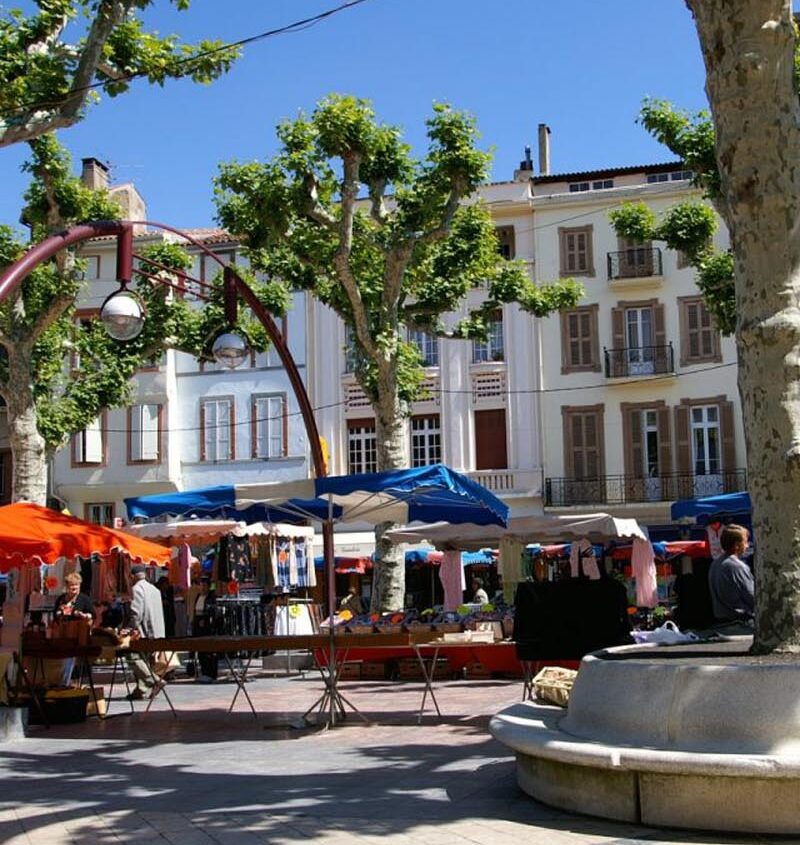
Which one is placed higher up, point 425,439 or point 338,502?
point 425,439

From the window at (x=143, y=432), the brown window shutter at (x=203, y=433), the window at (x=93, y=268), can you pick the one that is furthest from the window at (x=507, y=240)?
the window at (x=93, y=268)

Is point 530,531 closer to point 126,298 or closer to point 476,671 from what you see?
point 476,671

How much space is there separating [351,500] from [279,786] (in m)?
4.89

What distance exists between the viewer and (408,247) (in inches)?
792

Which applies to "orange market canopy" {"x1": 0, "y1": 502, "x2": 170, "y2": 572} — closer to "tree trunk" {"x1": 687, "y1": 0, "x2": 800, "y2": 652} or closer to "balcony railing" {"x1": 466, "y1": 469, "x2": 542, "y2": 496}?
"tree trunk" {"x1": 687, "y1": 0, "x2": 800, "y2": 652}

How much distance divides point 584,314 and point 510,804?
1166 inches

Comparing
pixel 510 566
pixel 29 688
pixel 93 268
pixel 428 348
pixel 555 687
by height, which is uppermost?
pixel 93 268

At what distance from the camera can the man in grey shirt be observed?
934cm

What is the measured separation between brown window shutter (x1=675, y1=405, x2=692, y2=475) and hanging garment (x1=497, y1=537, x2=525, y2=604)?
Result: 53.3 ft

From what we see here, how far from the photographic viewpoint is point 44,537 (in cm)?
1197

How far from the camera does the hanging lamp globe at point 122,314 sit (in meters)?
10.1

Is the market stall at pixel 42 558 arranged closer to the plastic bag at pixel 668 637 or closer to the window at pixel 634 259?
the plastic bag at pixel 668 637

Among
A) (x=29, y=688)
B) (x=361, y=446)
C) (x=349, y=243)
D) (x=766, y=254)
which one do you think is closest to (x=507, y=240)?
(x=361, y=446)

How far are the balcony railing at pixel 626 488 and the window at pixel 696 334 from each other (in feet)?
11.4
